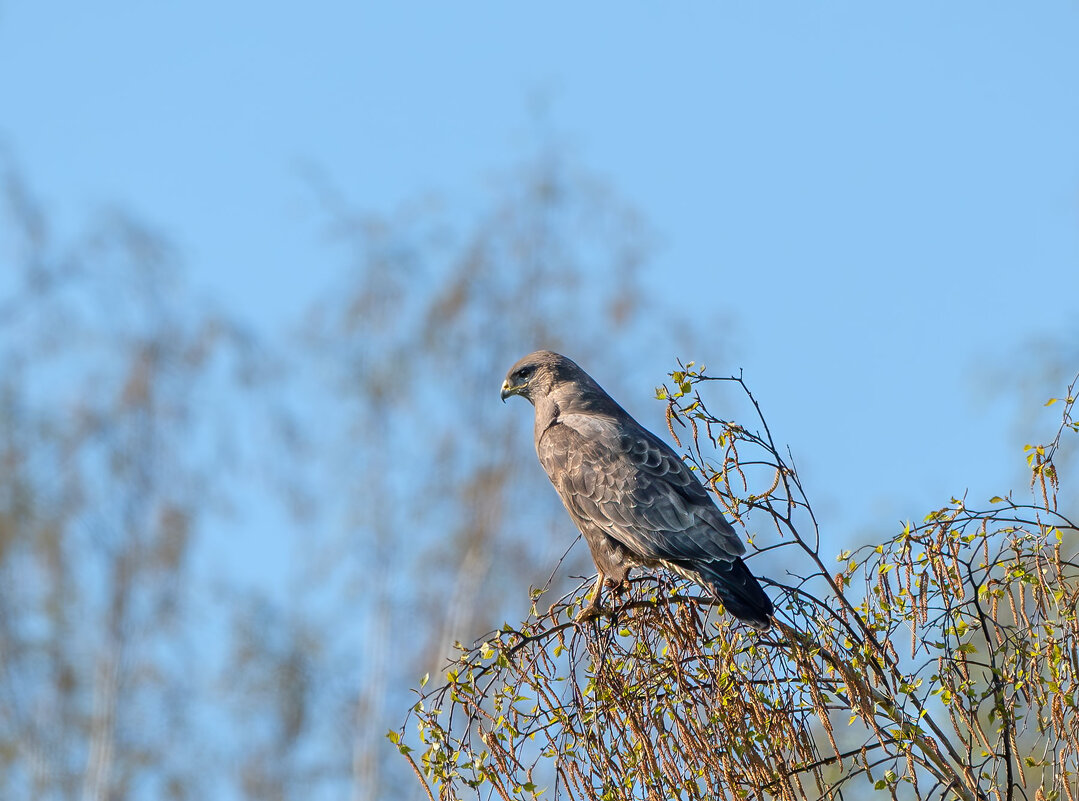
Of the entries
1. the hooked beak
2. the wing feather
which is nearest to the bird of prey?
the wing feather

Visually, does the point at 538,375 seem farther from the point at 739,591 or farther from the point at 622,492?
the point at 739,591

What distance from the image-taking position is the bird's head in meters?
5.98

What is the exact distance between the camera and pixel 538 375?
19.8ft

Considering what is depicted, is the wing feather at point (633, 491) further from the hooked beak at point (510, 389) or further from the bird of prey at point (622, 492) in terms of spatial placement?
the hooked beak at point (510, 389)

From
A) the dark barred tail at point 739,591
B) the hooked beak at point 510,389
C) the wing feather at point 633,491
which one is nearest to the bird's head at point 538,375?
the hooked beak at point 510,389

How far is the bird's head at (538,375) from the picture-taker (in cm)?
598

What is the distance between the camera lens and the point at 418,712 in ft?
10.7

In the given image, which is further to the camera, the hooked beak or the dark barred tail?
the hooked beak

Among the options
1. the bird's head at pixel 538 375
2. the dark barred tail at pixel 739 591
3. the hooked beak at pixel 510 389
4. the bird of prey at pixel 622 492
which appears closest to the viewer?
the dark barred tail at pixel 739 591

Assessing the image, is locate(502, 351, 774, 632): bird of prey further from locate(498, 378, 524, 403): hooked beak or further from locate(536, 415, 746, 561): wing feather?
locate(498, 378, 524, 403): hooked beak

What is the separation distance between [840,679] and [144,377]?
32.1 ft

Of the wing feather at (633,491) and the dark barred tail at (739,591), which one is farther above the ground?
the wing feather at (633,491)

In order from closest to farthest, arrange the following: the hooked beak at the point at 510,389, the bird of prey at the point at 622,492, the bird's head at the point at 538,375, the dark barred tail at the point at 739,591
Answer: the dark barred tail at the point at 739,591
the bird of prey at the point at 622,492
the bird's head at the point at 538,375
the hooked beak at the point at 510,389

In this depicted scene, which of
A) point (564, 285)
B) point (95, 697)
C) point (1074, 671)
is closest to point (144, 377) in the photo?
point (95, 697)
